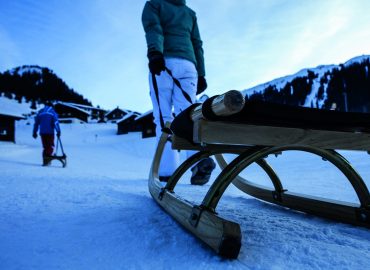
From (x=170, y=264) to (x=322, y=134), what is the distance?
0.79m

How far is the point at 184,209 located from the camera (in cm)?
132

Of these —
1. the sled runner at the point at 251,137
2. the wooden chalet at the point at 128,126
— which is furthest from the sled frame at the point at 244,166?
the wooden chalet at the point at 128,126

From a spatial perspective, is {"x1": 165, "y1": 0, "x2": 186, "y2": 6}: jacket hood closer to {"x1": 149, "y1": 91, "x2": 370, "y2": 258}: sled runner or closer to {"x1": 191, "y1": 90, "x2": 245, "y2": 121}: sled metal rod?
{"x1": 149, "y1": 91, "x2": 370, "y2": 258}: sled runner

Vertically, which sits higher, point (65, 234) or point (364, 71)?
point (364, 71)

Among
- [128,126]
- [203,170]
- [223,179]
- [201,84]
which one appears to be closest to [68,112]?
[128,126]

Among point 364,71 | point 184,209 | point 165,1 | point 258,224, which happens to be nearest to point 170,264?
point 184,209

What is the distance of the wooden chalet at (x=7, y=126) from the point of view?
64.4 ft

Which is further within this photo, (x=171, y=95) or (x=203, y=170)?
(x=171, y=95)

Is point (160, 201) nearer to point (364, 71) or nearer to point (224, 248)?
point (224, 248)

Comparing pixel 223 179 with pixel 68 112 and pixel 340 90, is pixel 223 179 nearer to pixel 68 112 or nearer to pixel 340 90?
pixel 340 90

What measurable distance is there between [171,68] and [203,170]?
4.05ft

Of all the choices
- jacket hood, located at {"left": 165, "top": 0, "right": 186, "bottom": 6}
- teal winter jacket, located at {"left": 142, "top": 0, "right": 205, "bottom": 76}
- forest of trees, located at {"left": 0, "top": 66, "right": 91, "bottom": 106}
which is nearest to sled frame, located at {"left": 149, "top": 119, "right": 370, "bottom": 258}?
teal winter jacket, located at {"left": 142, "top": 0, "right": 205, "bottom": 76}

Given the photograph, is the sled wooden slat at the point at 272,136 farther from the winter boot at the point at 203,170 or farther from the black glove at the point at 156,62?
the black glove at the point at 156,62

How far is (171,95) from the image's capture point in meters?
3.44
